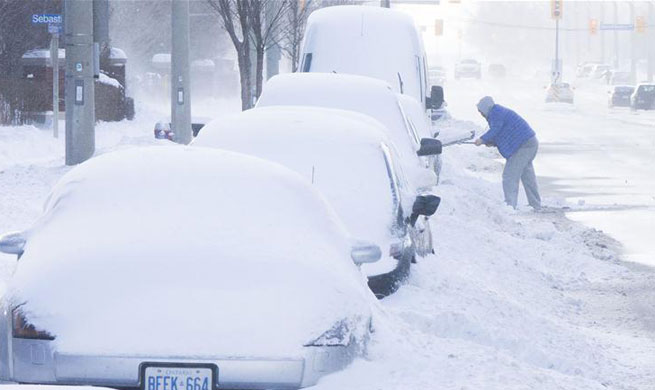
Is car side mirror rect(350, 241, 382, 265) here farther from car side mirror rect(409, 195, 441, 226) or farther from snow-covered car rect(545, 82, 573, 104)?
snow-covered car rect(545, 82, 573, 104)

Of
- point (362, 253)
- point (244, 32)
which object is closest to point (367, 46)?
point (244, 32)

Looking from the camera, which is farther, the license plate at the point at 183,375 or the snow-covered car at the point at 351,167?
the snow-covered car at the point at 351,167

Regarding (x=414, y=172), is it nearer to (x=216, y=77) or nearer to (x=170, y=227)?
(x=170, y=227)

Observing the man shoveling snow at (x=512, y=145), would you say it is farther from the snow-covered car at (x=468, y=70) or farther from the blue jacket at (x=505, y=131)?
the snow-covered car at (x=468, y=70)

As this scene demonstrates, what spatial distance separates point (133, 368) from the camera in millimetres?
6133

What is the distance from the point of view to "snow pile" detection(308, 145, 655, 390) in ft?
21.9

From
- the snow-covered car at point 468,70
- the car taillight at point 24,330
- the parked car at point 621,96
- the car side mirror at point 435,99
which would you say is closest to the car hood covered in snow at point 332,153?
the car taillight at point 24,330

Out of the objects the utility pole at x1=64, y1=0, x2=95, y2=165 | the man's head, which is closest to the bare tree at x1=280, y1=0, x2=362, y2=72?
the utility pole at x1=64, y1=0, x2=95, y2=165

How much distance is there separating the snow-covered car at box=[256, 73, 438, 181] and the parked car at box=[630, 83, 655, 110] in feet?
189

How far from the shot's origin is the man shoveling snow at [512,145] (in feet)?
67.5

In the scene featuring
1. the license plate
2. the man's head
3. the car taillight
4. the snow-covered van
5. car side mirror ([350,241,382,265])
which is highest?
the snow-covered van

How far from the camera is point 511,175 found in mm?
20578

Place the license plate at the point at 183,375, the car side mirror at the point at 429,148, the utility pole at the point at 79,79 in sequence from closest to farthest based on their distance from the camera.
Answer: the license plate at the point at 183,375 → the car side mirror at the point at 429,148 → the utility pole at the point at 79,79

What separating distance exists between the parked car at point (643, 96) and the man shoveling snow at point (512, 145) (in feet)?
167
